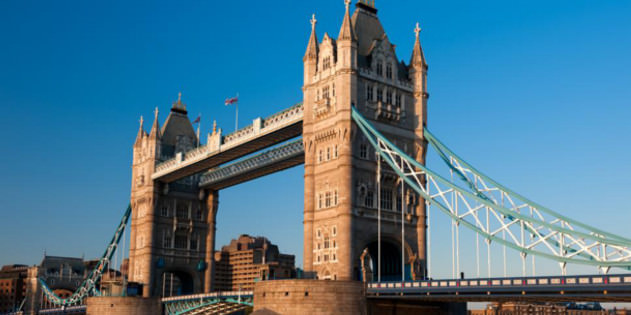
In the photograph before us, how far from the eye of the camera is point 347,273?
69125 mm

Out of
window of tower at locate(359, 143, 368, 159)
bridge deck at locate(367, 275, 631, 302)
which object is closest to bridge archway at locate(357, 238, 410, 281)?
window of tower at locate(359, 143, 368, 159)

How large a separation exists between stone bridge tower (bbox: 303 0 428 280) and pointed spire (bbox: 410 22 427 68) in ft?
0.35

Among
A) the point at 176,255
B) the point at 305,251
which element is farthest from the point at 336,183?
the point at 176,255

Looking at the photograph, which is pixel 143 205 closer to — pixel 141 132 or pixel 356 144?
pixel 141 132

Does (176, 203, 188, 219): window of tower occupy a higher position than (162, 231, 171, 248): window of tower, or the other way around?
(176, 203, 188, 219): window of tower

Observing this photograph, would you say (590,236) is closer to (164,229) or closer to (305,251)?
(305,251)

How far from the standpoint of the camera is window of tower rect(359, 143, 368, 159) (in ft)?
241

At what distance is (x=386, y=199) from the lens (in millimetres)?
75062

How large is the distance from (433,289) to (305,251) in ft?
61.8

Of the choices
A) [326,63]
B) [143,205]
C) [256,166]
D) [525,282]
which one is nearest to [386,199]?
[326,63]

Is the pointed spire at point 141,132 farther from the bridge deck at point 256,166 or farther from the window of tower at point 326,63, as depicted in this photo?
the window of tower at point 326,63

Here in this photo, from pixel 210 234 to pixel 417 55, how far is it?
→ 51.4 m

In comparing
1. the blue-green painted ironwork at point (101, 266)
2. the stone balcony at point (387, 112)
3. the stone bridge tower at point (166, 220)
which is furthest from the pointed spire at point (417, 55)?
the blue-green painted ironwork at point (101, 266)

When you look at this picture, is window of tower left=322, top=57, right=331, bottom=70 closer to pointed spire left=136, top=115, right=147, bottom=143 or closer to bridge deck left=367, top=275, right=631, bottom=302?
bridge deck left=367, top=275, right=631, bottom=302
